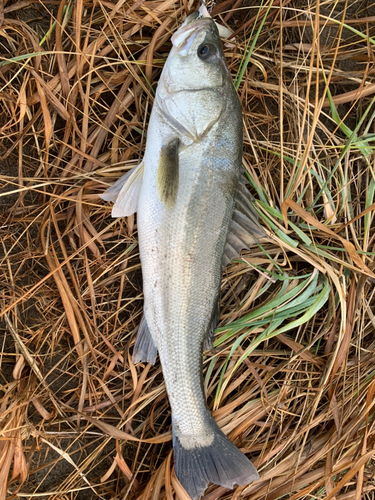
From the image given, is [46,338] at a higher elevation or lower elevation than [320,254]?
higher

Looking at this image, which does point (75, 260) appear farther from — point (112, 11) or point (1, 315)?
point (112, 11)

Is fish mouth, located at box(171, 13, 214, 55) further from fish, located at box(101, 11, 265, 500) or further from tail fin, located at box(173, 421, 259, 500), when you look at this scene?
tail fin, located at box(173, 421, 259, 500)

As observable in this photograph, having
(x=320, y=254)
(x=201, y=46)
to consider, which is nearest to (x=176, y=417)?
(x=320, y=254)

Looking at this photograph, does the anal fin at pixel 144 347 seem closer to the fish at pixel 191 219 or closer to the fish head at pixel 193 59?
the fish at pixel 191 219

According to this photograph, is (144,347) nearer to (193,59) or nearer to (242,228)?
(242,228)

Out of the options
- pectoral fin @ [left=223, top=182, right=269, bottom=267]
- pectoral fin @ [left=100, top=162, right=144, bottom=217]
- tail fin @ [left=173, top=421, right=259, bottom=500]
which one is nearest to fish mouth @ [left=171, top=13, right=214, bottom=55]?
pectoral fin @ [left=100, top=162, right=144, bottom=217]

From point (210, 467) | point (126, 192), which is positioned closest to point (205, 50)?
point (126, 192)

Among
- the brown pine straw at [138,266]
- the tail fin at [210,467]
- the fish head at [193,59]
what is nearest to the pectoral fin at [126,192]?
the brown pine straw at [138,266]
